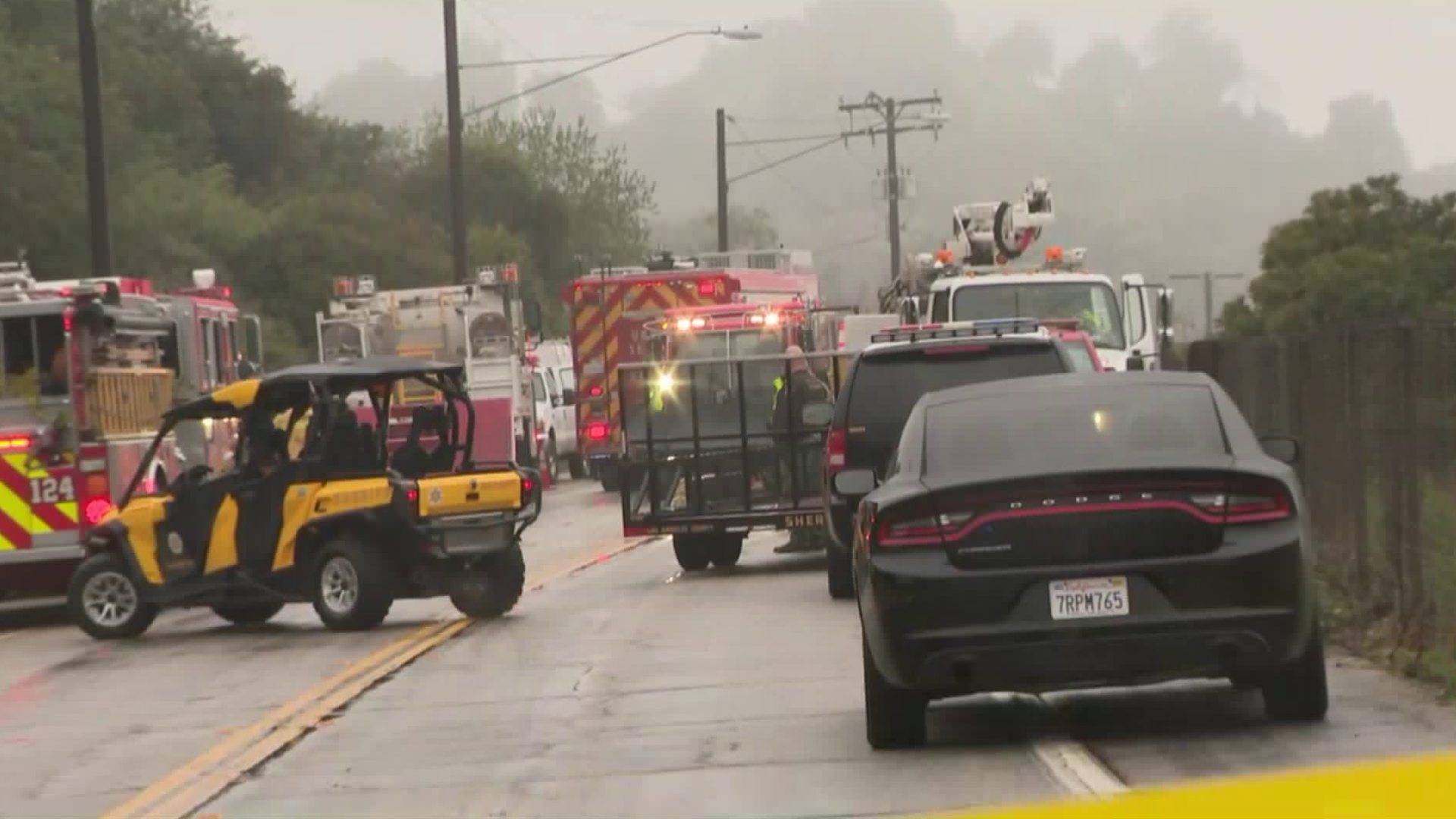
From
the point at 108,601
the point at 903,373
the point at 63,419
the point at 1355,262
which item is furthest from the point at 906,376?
the point at 1355,262

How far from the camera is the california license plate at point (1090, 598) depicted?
9961 millimetres

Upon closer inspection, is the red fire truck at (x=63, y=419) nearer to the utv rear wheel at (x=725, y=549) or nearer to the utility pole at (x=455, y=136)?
the utv rear wheel at (x=725, y=549)

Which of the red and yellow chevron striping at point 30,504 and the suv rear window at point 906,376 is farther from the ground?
the suv rear window at point 906,376

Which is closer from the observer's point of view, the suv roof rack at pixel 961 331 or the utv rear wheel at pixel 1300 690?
the utv rear wheel at pixel 1300 690

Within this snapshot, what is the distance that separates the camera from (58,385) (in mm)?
21344

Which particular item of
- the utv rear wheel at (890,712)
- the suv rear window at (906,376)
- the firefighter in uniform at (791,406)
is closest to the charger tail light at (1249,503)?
the utv rear wheel at (890,712)

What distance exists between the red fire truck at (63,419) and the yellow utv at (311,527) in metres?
2.05

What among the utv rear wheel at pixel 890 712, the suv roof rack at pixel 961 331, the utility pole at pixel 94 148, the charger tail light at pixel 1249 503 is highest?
the utility pole at pixel 94 148

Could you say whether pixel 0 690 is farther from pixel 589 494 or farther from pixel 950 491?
pixel 589 494

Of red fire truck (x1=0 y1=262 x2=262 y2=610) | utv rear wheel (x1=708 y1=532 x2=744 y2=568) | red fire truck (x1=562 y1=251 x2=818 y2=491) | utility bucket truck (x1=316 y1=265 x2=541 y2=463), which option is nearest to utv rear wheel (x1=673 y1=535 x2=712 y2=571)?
utv rear wheel (x1=708 y1=532 x2=744 y2=568)

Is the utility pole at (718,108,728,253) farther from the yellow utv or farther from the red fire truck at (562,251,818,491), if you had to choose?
the yellow utv

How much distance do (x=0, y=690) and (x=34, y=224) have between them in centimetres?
3835

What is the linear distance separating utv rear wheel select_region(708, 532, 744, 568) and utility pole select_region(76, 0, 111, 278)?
30.9 ft

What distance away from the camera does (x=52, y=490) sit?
21.1 metres
